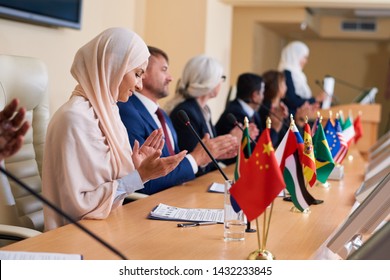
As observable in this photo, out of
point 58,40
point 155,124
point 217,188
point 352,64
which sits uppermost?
point 58,40

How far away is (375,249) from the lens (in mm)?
1258

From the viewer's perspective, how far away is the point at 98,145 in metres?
2.45

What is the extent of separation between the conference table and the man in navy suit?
0.37 m

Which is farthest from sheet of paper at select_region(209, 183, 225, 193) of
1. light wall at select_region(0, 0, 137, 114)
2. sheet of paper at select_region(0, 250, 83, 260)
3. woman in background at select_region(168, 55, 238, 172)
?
sheet of paper at select_region(0, 250, 83, 260)

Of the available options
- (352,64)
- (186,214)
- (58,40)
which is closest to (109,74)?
(186,214)

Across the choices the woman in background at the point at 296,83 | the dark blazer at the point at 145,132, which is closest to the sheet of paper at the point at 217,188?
the dark blazer at the point at 145,132

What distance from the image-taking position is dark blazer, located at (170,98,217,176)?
3.91 metres

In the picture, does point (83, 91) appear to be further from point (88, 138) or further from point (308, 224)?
point (308, 224)

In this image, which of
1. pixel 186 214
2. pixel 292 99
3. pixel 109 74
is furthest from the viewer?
pixel 292 99

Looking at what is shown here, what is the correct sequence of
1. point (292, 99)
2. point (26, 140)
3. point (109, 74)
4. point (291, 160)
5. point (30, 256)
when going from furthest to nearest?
point (292, 99), point (26, 140), point (109, 74), point (291, 160), point (30, 256)

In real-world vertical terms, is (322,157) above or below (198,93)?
below

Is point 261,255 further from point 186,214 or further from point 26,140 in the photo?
point 26,140

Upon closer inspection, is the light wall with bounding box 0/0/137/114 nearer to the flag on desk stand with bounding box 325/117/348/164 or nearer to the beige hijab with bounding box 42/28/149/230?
the beige hijab with bounding box 42/28/149/230

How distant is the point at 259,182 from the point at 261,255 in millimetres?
214
